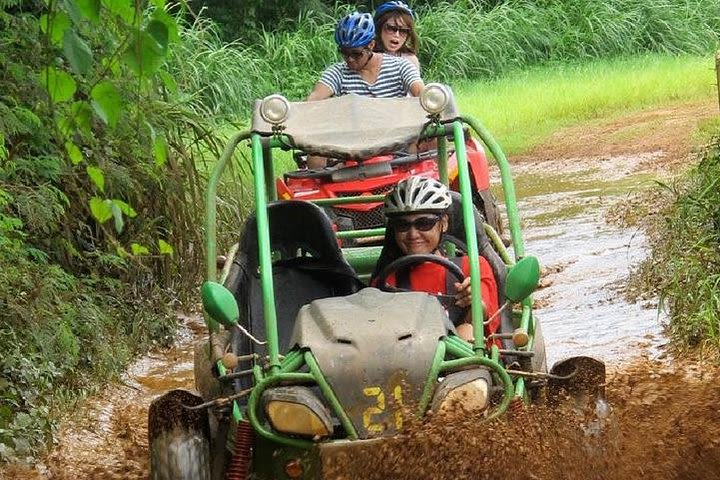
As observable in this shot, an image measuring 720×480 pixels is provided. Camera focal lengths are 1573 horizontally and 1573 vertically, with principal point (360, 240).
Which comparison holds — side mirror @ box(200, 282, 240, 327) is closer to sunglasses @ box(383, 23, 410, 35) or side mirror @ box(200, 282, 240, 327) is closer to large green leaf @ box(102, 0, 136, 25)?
large green leaf @ box(102, 0, 136, 25)

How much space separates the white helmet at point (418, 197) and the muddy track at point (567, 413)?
927mm

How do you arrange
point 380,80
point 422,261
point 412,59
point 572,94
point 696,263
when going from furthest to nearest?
point 572,94, point 412,59, point 380,80, point 696,263, point 422,261

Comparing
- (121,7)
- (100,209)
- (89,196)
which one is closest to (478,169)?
(89,196)

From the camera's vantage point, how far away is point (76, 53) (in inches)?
165

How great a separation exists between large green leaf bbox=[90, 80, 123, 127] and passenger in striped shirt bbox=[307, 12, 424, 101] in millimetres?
4491

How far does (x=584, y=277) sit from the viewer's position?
32.0 feet

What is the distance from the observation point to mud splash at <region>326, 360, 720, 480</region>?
4.65 m

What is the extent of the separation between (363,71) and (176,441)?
4057 mm

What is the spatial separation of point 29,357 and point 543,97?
12797 mm

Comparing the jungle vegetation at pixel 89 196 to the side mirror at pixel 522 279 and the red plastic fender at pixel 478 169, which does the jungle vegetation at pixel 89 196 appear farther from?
the red plastic fender at pixel 478 169

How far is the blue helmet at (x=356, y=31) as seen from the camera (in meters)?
8.86

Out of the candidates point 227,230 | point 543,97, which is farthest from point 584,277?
point 543,97

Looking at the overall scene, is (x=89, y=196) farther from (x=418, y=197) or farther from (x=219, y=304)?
(x=219, y=304)

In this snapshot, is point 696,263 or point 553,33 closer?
point 696,263
